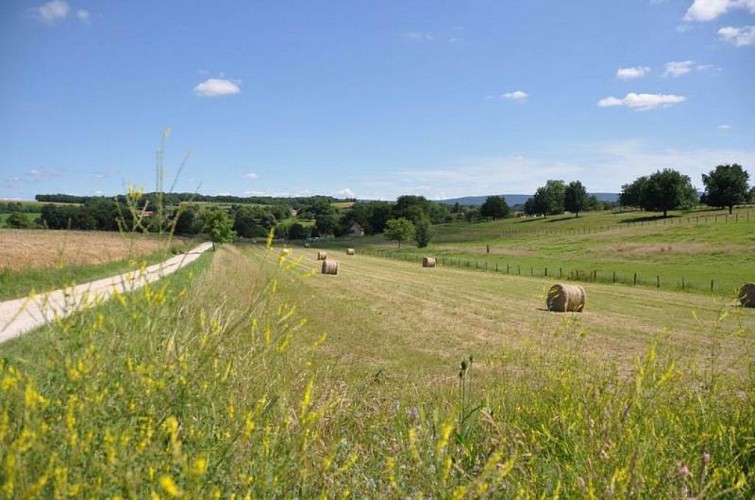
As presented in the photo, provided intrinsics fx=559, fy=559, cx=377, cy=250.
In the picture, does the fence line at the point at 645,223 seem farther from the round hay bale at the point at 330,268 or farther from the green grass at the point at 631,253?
the round hay bale at the point at 330,268

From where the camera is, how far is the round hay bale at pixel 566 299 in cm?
2430

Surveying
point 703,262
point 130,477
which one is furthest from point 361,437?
point 703,262

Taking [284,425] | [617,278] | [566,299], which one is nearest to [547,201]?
[617,278]

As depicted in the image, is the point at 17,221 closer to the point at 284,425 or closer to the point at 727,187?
the point at 284,425

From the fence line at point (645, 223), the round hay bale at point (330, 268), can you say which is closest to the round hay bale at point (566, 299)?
the round hay bale at point (330, 268)

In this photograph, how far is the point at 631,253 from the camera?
6366 cm

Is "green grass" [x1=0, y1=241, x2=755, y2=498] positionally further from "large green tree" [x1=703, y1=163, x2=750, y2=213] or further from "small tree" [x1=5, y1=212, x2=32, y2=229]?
"large green tree" [x1=703, y1=163, x2=750, y2=213]

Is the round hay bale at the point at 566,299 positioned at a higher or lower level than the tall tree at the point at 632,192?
lower

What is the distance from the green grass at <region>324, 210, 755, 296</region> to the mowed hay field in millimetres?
10918

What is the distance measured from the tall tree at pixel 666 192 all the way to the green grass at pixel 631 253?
12.1ft

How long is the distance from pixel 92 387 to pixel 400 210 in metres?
155

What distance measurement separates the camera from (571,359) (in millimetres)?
5738

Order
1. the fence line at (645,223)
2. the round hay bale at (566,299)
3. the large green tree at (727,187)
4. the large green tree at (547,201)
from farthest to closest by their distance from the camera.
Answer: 1. the large green tree at (547,201)
2. the large green tree at (727,187)
3. the fence line at (645,223)
4. the round hay bale at (566,299)

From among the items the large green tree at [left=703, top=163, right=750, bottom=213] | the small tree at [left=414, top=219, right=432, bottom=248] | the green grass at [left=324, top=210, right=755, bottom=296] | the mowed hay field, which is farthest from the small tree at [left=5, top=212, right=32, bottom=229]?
the large green tree at [left=703, top=163, right=750, bottom=213]
